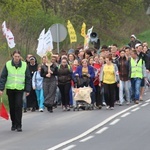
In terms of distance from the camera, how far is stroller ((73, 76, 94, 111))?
24.0m

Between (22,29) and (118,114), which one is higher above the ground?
(22,29)

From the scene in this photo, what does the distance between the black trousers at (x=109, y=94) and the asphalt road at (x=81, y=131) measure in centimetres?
44

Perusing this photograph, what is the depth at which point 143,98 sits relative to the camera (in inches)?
1114

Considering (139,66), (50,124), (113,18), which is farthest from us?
(113,18)

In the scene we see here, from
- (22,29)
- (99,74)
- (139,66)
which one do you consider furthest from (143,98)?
(22,29)

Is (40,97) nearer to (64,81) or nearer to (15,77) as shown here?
(64,81)

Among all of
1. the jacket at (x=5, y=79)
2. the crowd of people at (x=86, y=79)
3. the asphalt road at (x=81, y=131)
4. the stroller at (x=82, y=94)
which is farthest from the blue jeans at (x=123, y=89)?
the jacket at (x=5, y=79)

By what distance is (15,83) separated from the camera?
59.9 ft

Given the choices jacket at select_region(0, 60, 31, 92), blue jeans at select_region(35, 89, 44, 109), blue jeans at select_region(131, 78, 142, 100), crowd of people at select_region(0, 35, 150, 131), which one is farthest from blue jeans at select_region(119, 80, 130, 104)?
jacket at select_region(0, 60, 31, 92)

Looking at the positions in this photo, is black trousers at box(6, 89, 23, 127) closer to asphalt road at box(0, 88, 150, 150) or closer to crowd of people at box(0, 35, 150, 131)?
asphalt road at box(0, 88, 150, 150)

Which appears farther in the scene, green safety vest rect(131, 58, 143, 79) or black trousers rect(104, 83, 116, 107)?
green safety vest rect(131, 58, 143, 79)

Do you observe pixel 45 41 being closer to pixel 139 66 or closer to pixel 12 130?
pixel 139 66

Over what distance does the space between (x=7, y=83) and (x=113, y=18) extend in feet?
128

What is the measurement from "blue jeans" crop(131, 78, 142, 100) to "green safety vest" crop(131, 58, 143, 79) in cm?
15
